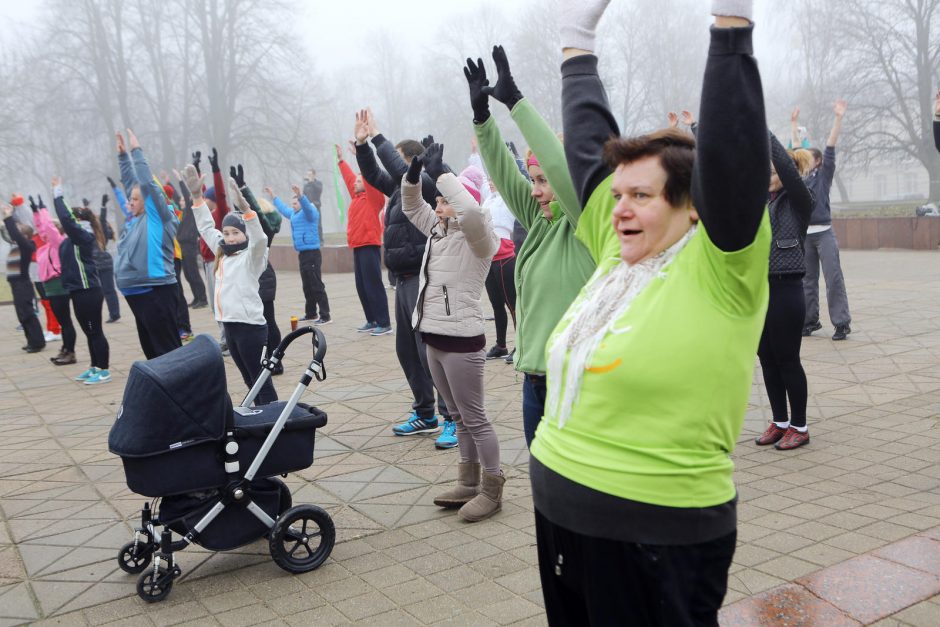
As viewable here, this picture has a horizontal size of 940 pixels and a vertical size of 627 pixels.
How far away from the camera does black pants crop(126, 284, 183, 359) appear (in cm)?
802

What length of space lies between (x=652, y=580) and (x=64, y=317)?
35.1 ft

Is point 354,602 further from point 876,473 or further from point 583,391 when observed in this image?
point 876,473

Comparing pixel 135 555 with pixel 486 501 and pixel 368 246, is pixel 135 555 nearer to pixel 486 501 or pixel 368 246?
pixel 486 501

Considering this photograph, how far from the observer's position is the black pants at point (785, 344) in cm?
560

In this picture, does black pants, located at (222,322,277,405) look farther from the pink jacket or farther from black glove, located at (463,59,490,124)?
the pink jacket

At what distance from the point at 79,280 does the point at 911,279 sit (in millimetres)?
12003

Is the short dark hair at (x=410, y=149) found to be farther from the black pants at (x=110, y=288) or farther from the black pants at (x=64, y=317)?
the black pants at (x=110, y=288)

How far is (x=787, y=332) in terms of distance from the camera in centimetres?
559

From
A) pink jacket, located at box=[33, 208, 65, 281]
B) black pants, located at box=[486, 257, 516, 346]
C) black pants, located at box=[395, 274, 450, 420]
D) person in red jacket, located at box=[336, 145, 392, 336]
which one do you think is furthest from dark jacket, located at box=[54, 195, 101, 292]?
black pants, located at box=[395, 274, 450, 420]

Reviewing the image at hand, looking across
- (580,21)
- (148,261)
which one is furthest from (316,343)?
(148,261)

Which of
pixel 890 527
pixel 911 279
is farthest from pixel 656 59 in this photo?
pixel 890 527

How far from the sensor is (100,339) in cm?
975

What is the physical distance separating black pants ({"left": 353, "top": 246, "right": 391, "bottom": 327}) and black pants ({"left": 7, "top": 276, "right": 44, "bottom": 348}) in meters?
4.68

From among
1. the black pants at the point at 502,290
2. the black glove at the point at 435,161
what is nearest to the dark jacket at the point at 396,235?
the black glove at the point at 435,161
